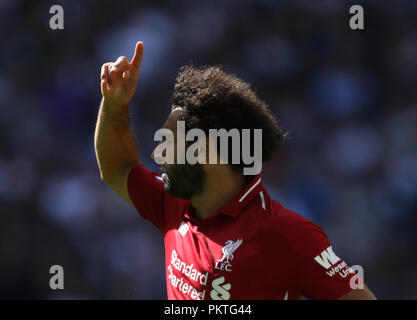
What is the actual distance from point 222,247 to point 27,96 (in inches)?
187

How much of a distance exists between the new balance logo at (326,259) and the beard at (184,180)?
0.70 m

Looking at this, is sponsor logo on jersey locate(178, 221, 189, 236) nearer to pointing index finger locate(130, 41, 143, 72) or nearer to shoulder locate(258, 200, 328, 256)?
shoulder locate(258, 200, 328, 256)

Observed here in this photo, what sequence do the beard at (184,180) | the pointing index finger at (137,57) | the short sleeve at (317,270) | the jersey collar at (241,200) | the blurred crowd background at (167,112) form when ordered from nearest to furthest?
the short sleeve at (317,270) → the jersey collar at (241,200) → the beard at (184,180) → the pointing index finger at (137,57) → the blurred crowd background at (167,112)

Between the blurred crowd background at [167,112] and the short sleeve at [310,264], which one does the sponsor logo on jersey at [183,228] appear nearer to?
the short sleeve at [310,264]

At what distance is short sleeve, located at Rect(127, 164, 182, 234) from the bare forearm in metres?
0.11

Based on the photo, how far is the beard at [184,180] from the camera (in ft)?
9.22

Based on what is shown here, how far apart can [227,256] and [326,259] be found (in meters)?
0.44

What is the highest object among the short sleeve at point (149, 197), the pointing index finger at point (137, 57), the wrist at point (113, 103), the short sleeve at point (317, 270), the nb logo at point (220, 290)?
the pointing index finger at point (137, 57)

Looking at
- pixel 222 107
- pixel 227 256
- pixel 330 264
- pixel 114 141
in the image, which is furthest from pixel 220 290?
pixel 114 141

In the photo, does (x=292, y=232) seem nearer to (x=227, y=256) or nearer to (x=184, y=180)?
(x=227, y=256)

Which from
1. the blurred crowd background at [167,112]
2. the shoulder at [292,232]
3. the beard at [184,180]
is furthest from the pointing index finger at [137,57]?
the blurred crowd background at [167,112]

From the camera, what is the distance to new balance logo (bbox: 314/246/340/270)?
245 cm
